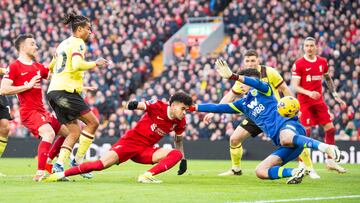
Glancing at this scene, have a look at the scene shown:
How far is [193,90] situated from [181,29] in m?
4.91

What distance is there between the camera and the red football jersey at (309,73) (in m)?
15.3

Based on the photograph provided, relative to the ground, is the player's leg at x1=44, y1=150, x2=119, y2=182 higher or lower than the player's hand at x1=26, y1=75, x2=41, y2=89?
lower

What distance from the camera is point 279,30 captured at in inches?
1053

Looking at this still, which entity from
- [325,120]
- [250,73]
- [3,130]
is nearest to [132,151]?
[250,73]

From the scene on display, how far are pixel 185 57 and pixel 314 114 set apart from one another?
→ 14.2 meters

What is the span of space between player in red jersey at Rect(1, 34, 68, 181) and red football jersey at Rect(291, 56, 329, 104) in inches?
183

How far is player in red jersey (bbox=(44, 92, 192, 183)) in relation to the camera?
12102 millimetres

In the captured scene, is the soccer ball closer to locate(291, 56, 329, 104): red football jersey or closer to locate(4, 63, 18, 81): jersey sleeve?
locate(291, 56, 329, 104): red football jersey

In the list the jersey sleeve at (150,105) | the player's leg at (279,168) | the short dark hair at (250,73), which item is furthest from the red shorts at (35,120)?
the player's leg at (279,168)

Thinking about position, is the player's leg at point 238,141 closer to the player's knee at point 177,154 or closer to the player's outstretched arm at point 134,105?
the player's knee at point 177,154

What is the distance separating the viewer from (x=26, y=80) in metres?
13.5

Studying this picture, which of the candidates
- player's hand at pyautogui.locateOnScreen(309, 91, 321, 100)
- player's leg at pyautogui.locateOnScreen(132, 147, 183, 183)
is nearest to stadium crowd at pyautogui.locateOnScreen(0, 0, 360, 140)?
player's hand at pyautogui.locateOnScreen(309, 91, 321, 100)

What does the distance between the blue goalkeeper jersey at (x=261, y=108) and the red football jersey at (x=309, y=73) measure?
2.90 m

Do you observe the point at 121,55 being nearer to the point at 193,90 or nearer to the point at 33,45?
the point at 193,90
